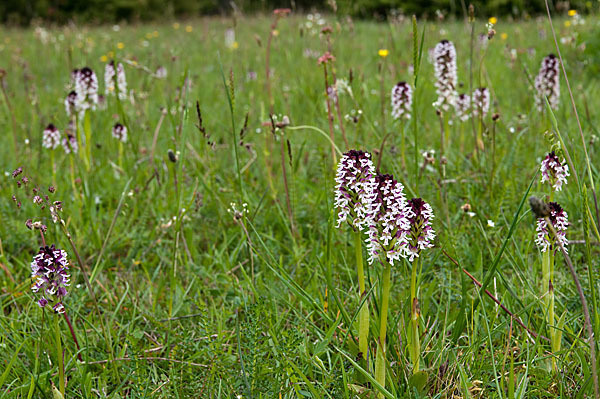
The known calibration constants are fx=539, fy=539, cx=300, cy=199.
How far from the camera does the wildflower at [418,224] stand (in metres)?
1.22

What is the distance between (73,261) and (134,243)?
0.26 metres

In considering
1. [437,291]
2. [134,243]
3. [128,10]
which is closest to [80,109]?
[134,243]

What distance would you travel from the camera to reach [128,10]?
19688 mm

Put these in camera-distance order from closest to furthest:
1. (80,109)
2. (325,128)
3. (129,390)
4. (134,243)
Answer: (129,390)
(134,243)
(80,109)
(325,128)

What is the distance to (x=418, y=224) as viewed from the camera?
125cm

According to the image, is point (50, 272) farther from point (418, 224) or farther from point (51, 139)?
point (51, 139)

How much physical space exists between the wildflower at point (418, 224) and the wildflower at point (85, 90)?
92.7 inches

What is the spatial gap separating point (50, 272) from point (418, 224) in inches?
35.6

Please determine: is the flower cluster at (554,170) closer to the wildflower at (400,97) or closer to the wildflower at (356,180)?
the wildflower at (356,180)

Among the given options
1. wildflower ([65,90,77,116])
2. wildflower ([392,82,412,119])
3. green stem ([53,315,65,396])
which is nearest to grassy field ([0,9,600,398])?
green stem ([53,315,65,396])

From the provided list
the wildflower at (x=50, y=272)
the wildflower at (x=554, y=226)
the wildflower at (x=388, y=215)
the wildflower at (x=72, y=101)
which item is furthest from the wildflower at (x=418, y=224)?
the wildflower at (x=72, y=101)

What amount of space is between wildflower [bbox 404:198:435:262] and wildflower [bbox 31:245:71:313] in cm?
85

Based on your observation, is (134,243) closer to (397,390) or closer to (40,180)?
(40,180)

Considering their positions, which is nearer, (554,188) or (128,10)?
(554,188)
